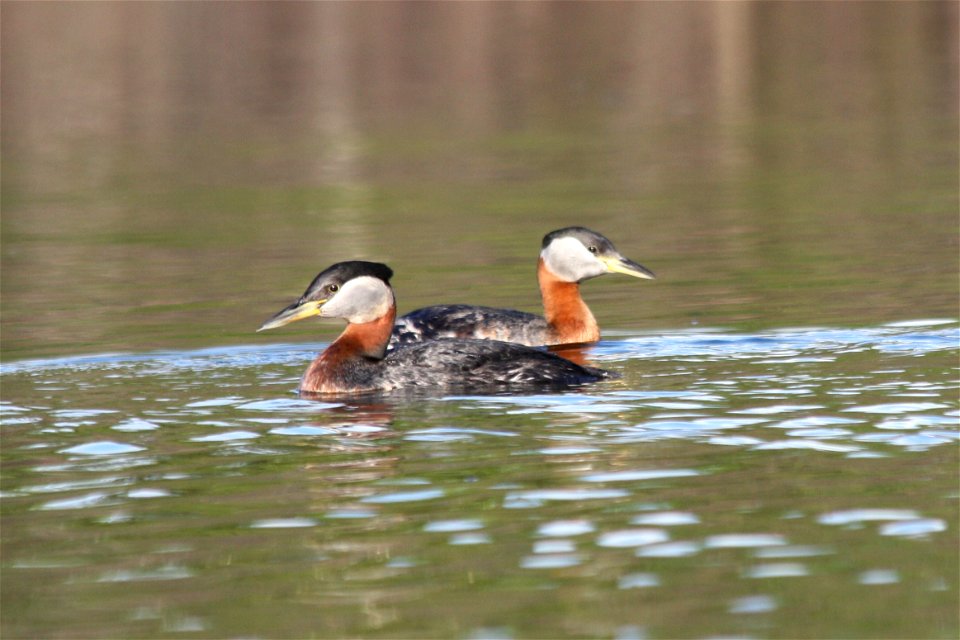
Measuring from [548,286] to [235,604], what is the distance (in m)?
9.27

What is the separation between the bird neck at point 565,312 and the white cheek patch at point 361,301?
2.77 m

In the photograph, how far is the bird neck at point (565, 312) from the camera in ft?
50.1

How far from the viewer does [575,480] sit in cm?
906

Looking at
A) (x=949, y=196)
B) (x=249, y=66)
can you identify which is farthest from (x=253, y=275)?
(x=249, y=66)

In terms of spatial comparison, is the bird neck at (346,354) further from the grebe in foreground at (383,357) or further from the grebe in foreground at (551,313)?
the grebe in foreground at (551,313)

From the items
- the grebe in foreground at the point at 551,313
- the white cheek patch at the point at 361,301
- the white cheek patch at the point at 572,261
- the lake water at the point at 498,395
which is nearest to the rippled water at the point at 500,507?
the lake water at the point at 498,395

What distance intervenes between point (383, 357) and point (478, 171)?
47.0 ft

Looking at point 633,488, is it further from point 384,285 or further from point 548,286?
point 548,286

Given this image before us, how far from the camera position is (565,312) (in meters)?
15.6

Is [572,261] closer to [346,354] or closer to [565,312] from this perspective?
[565,312]

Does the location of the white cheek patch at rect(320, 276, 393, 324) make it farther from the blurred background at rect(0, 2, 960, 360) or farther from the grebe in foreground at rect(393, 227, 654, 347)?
the blurred background at rect(0, 2, 960, 360)

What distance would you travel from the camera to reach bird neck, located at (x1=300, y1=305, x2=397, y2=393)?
40.2ft

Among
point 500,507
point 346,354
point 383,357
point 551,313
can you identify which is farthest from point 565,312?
point 500,507

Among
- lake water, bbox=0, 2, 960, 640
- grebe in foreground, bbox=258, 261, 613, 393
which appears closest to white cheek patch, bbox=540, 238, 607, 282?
lake water, bbox=0, 2, 960, 640
